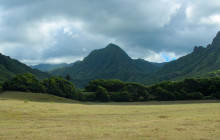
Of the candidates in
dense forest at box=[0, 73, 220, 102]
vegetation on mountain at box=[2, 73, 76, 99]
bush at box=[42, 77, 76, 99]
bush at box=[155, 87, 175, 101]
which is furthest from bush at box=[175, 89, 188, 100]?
bush at box=[42, 77, 76, 99]

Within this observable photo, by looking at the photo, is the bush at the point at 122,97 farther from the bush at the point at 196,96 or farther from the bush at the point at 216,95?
the bush at the point at 216,95

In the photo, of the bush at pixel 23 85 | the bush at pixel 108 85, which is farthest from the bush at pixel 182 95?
the bush at pixel 23 85

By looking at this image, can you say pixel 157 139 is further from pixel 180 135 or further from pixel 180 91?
pixel 180 91

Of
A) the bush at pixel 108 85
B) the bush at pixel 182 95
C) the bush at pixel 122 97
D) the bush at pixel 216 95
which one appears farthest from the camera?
the bush at pixel 108 85

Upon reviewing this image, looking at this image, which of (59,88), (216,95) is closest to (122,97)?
(59,88)

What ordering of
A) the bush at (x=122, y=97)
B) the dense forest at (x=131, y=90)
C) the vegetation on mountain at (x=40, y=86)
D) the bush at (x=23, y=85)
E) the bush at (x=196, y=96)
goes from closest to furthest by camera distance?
1. the bush at (x=196, y=96)
2. the dense forest at (x=131, y=90)
3. the bush at (x=23, y=85)
4. the bush at (x=122, y=97)
5. the vegetation on mountain at (x=40, y=86)

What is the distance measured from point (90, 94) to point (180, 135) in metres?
97.0

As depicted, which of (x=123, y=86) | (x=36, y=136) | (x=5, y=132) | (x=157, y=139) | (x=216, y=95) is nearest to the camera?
(x=157, y=139)

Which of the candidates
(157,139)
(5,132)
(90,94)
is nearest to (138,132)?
(157,139)

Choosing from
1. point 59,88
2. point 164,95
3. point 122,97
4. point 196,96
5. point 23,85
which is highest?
point 23,85

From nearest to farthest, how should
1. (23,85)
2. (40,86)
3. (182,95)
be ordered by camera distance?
(182,95)
(23,85)
(40,86)

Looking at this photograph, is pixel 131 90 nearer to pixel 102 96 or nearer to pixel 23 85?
Answer: pixel 102 96

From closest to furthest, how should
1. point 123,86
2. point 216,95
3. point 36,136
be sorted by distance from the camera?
point 36,136 < point 216,95 < point 123,86

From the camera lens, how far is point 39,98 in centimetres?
8519
